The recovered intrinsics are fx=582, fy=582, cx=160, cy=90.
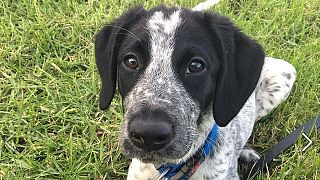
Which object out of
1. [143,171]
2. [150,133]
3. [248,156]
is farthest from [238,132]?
[150,133]

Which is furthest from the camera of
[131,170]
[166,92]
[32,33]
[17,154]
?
[32,33]

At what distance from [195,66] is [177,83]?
0.14 metres

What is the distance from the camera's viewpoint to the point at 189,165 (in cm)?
365

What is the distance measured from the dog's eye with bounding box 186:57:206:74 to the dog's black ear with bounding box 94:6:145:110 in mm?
477

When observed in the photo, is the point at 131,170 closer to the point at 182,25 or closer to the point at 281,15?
the point at 182,25

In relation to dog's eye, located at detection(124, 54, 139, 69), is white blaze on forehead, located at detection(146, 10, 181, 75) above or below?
above

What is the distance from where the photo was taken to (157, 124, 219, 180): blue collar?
3.65 m

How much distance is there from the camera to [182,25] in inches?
132

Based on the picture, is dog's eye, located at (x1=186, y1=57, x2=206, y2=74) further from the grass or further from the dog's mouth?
the grass

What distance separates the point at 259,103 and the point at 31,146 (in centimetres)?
191

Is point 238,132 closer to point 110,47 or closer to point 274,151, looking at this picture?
point 274,151

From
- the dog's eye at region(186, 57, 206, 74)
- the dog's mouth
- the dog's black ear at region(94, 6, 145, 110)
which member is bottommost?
the dog's mouth

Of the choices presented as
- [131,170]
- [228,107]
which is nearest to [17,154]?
[131,170]

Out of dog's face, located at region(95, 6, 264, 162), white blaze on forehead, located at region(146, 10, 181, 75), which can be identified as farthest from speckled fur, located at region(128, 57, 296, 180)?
white blaze on forehead, located at region(146, 10, 181, 75)
